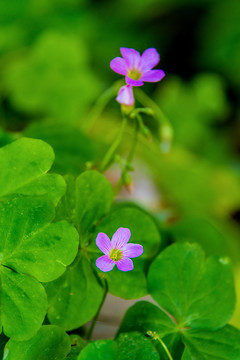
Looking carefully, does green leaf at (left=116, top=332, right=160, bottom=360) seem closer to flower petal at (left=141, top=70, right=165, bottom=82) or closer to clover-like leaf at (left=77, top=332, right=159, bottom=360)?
clover-like leaf at (left=77, top=332, right=159, bottom=360)

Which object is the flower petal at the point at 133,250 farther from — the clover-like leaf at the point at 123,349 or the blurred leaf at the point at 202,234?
the blurred leaf at the point at 202,234

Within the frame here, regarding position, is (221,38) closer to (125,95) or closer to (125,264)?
(125,95)

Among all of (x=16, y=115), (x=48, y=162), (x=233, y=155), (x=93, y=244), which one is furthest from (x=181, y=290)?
(x=233, y=155)

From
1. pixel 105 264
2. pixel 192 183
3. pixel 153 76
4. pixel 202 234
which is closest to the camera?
pixel 105 264

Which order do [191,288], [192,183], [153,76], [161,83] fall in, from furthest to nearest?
[161,83] < [192,183] < [191,288] < [153,76]

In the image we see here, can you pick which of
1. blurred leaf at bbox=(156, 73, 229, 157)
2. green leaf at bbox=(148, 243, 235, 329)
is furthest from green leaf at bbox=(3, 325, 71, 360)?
blurred leaf at bbox=(156, 73, 229, 157)

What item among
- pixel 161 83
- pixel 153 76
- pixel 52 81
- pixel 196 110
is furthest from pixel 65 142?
pixel 161 83
